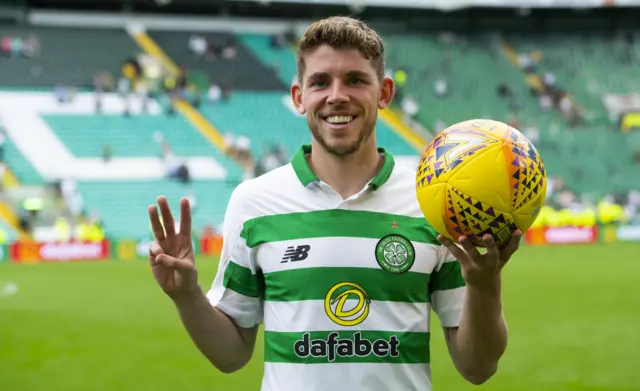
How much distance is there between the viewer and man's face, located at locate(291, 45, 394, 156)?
2766 mm

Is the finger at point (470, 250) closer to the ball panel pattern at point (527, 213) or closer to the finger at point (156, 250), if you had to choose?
the ball panel pattern at point (527, 213)

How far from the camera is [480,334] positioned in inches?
107

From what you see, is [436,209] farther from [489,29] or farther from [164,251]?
[489,29]

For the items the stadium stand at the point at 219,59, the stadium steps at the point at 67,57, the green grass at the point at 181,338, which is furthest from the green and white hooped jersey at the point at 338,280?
the stadium stand at the point at 219,59

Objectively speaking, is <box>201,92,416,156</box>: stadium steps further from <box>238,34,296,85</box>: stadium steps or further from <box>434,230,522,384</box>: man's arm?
<box>434,230,522,384</box>: man's arm

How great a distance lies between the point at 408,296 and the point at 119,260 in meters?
20.2

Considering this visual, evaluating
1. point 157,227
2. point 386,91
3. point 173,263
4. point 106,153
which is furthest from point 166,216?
point 106,153

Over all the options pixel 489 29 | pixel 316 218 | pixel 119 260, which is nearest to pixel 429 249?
pixel 316 218

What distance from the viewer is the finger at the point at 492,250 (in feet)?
7.93

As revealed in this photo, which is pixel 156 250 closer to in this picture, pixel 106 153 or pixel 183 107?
pixel 106 153

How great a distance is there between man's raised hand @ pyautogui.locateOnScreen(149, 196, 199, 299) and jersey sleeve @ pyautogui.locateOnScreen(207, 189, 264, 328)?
8.7 inches

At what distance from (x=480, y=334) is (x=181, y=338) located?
8734mm

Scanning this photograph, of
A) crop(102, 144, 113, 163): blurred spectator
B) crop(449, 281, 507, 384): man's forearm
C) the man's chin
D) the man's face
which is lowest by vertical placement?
crop(449, 281, 507, 384): man's forearm

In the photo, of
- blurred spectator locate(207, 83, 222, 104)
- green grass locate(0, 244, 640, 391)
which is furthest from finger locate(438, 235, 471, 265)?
blurred spectator locate(207, 83, 222, 104)
